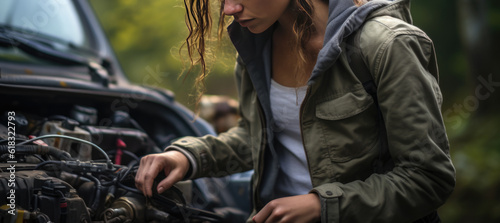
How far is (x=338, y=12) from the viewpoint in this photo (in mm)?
1549

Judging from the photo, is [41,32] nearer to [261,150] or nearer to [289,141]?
[261,150]

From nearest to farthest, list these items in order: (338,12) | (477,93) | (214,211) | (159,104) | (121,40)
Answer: (338,12)
(214,211)
(159,104)
(477,93)
(121,40)

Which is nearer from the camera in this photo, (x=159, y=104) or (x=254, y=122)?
(x=254, y=122)

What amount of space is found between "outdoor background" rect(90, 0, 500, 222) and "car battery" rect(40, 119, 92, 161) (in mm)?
424

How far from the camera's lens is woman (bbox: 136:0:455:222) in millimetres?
1427

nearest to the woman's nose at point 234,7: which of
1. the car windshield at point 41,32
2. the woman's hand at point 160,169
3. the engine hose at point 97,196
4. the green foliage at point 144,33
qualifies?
the woman's hand at point 160,169

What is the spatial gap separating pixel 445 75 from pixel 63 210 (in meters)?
7.03

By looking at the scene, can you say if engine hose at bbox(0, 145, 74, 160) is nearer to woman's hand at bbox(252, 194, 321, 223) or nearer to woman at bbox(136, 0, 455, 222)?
woman at bbox(136, 0, 455, 222)

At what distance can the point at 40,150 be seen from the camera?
1637 millimetres

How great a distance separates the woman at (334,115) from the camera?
4.68 feet

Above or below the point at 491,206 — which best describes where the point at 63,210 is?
above

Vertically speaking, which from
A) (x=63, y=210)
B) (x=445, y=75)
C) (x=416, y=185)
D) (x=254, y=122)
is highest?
(x=63, y=210)

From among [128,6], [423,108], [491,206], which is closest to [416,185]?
[423,108]

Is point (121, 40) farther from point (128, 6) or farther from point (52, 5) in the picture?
point (52, 5)
